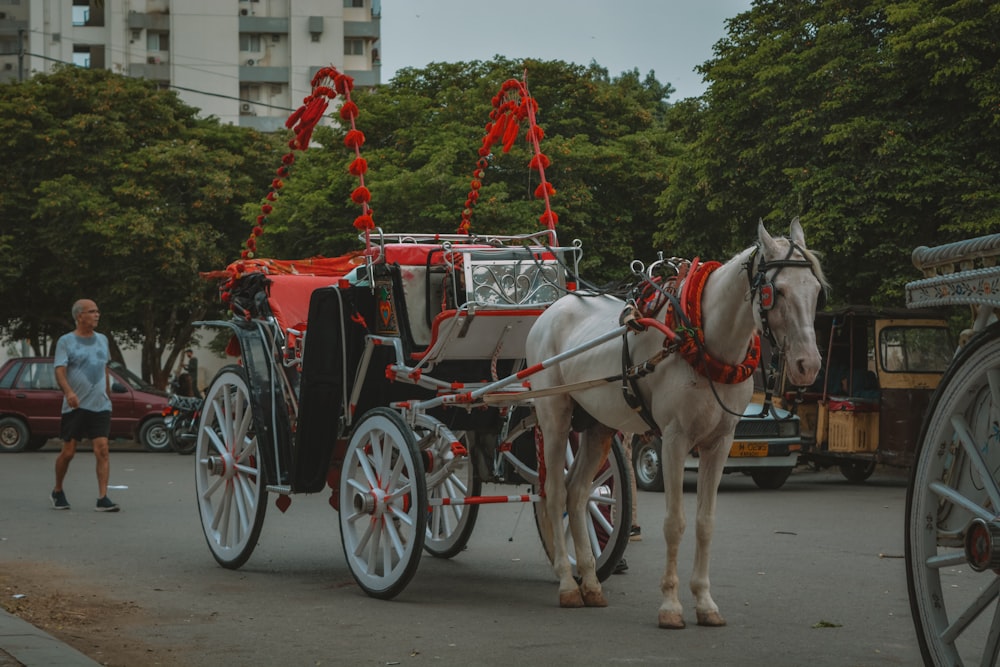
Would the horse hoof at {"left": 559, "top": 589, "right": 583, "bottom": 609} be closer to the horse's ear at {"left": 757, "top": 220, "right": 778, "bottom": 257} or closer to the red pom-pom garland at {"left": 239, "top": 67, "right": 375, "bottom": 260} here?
the horse's ear at {"left": 757, "top": 220, "right": 778, "bottom": 257}

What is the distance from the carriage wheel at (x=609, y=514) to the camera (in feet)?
29.8

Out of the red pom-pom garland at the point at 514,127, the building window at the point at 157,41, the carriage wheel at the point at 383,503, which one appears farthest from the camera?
the building window at the point at 157,41

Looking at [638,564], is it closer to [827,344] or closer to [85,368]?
[85,368]

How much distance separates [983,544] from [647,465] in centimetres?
1372

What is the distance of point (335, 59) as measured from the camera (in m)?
70.9

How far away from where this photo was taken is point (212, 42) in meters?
68.9

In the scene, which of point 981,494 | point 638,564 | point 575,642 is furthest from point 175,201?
point 981,494

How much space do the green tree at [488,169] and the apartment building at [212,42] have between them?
117 feet

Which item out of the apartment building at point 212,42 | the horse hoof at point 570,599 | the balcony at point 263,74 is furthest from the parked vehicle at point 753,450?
the balcony at point 263,74

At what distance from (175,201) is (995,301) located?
32269 millimetres

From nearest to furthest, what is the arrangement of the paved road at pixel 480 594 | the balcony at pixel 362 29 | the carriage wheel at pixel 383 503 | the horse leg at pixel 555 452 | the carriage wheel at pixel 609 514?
1. the paved road at pixel 480 594
2. the carriage wheel at pixel 383 503
3. the horse leg at pixel 555 452
4. the carriage wheel at pixel 609 514
5. the balcony at pixel 362 29

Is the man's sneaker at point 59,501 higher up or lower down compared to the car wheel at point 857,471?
higher up

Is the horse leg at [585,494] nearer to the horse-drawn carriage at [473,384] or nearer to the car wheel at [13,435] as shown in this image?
the horse-drawn carriage at [473,384]

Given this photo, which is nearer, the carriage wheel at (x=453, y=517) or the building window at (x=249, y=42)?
the carriage wheel at (x=453, y=517)
